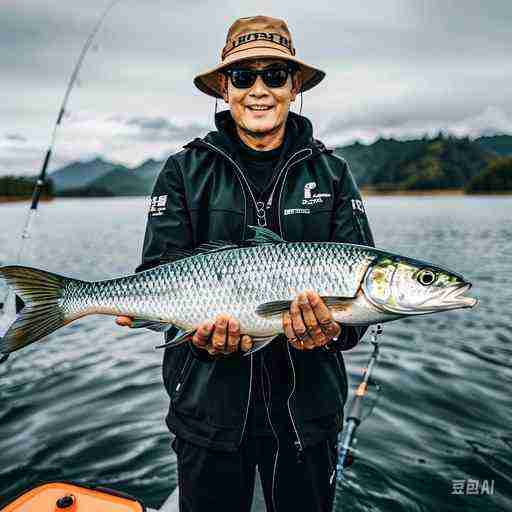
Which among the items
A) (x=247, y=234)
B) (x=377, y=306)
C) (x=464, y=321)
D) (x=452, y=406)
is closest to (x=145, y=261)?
(x=247, y=234)

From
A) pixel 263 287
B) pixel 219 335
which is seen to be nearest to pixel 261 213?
pixel 263 287

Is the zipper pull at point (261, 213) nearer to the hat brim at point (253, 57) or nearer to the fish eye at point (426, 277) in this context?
the hat brim at point (253, 57)

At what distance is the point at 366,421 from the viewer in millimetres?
7398

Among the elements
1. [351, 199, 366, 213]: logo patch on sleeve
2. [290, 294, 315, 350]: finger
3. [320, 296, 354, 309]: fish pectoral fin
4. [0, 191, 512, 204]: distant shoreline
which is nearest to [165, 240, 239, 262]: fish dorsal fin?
[290, 294, 315, 350]: finger

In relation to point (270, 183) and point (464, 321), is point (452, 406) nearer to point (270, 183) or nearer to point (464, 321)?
point (464, 321)

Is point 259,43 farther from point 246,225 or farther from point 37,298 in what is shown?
point 37,298

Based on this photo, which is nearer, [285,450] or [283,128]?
[285,450]

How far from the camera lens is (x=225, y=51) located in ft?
11.9

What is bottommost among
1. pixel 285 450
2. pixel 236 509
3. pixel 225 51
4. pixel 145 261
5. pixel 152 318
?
→ pixel 236 509

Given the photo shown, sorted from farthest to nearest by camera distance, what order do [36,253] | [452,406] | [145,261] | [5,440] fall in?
[36,253] < [452,406] < [5,440] < [145,261]

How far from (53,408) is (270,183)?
273 inches

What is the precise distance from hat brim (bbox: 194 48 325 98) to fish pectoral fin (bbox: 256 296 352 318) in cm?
175

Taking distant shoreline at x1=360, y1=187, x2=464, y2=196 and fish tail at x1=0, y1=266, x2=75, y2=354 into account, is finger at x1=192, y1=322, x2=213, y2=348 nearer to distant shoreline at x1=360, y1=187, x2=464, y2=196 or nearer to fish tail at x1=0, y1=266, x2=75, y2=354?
fish tail at x1=0, y1=266, x2=75, y2=354

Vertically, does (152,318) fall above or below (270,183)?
below
